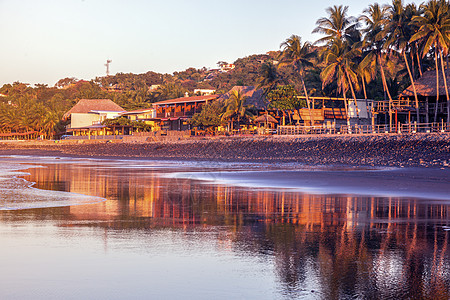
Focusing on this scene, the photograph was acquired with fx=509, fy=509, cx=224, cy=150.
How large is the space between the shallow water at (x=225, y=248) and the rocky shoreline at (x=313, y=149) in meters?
20.6

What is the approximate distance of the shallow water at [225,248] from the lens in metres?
6.52

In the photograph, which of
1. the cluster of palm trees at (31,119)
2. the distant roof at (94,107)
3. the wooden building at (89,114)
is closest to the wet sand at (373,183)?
the wooden building at (89,114)

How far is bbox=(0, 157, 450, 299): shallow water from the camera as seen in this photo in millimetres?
6516

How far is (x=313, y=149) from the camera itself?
44.6 meters

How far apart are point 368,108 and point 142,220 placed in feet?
162

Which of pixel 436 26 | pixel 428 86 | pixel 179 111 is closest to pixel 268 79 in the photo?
pixel 179 111

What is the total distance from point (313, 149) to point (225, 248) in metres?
36.5

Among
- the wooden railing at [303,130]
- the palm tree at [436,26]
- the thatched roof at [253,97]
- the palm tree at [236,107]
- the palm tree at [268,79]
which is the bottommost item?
the wooden railing at [303,130]

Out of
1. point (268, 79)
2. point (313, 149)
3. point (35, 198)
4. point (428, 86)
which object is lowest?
A: point (35, 198)

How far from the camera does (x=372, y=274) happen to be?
23.2 ft

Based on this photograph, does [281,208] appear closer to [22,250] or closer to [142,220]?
[142,220]

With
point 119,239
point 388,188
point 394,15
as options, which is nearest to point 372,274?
point 119,239

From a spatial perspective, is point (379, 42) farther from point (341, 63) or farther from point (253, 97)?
point (253, 97)

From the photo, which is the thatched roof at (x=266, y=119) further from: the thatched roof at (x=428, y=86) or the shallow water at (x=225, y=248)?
the shallow water at (x=225, y=248)
